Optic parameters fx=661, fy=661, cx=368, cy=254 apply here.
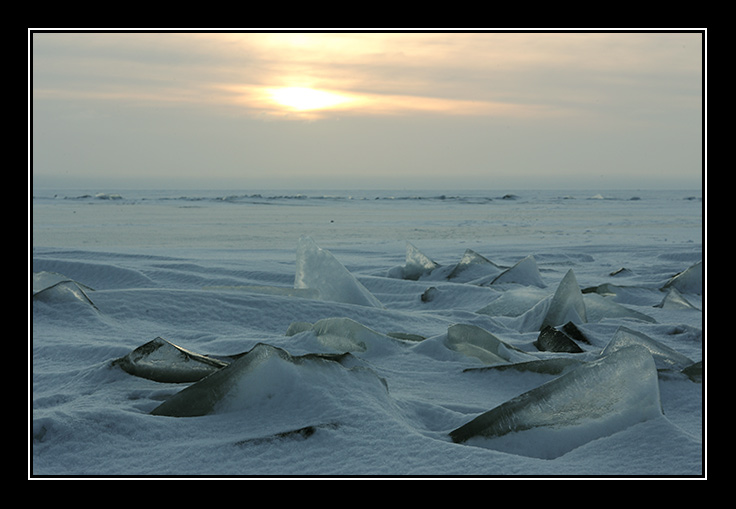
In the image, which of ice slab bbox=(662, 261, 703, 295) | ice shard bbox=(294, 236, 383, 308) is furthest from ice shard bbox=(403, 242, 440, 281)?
ice slab bbox=(662, 261, 703, 295)

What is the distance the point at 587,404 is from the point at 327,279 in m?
2.05

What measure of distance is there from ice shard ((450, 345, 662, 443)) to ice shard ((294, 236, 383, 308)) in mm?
1842

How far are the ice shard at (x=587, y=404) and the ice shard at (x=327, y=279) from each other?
1842 mm

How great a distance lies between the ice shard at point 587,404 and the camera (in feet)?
4.97

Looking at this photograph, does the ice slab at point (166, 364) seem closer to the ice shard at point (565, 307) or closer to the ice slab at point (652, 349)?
the ice slab at point (652, 349)

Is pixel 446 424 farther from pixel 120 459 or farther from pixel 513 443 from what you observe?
pixel 120 459

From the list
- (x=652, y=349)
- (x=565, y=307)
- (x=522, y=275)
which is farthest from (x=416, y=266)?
(x=652, y=349)

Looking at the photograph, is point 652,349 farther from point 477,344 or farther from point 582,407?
point 582,407

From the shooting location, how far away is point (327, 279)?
3.47m

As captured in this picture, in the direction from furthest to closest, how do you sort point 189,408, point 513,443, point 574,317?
1. point 574,317
2. point 189,408
3. point 513,443
